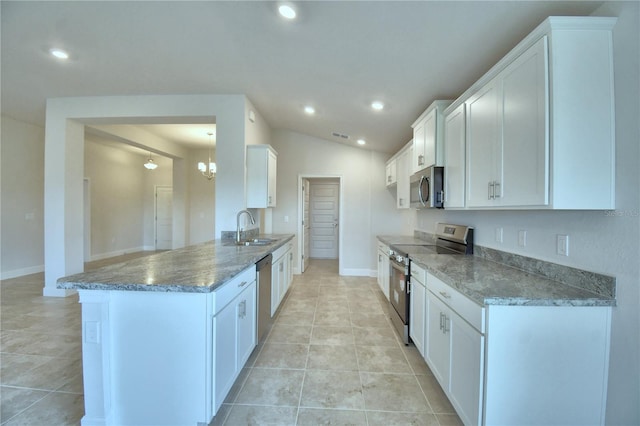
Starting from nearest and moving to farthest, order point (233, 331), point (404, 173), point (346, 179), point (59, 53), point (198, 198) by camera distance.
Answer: point (233, 331), point (59, 53), point (404, 173), point (346, 179), point (198, 198)

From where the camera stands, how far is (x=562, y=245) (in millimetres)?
1551

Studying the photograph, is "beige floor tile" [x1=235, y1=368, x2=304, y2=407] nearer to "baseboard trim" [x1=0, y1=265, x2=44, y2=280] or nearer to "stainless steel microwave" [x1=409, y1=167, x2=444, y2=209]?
"stainless steel microwave" [x1=409, y1=167, x2=444, y2=209]

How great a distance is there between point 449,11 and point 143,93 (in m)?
3.78

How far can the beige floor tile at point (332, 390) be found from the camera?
1.82m

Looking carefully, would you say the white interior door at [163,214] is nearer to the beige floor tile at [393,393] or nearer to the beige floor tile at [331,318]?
the beige floor tile at [331,318]

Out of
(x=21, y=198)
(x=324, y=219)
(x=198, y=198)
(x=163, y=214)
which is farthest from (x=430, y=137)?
(x=163, y=214)

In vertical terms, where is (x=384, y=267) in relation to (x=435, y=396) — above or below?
above

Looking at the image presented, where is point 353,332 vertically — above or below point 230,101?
below

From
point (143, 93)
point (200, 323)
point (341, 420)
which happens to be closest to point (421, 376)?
point (341, 420)

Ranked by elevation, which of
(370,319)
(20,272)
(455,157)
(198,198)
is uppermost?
(455,157)

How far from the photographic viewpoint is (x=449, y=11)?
1632mm

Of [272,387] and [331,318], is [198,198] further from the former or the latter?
[272,387]

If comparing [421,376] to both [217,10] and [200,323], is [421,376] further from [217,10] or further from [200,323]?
[217,10]

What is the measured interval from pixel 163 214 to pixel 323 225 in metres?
4.96
